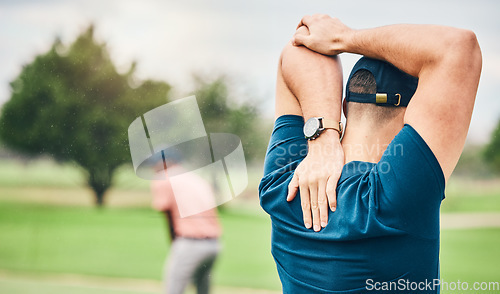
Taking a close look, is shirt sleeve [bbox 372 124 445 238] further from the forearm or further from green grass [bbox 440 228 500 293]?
green grass [bbox 440 228 500 293]

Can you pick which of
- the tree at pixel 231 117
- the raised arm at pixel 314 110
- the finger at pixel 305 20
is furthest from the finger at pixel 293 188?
the tree at pixel 231 117

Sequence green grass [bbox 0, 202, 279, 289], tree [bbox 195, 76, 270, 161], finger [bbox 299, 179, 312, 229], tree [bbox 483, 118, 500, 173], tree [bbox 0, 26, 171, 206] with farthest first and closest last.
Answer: green grass [bbox 0, 202, 279, 289] → tree [bbox 483, 118, 500, 173] → tree [bbox 0, 26, 171, 206] → tree [bbox 195, 76, 270, 161] → finger [bbox 299, 179, 312, 229]

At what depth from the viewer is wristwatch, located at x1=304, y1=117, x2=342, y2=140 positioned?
736mm

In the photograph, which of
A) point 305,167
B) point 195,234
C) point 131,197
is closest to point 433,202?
point 305,167

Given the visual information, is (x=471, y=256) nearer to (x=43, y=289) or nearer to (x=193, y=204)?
(x=43, y=289)

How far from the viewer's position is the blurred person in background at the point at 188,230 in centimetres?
258

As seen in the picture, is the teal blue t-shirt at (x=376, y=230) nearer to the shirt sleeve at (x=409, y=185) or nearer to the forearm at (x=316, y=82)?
the shirt sleeve at (x=409, y=185)

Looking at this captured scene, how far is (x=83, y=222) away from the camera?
12.4 m

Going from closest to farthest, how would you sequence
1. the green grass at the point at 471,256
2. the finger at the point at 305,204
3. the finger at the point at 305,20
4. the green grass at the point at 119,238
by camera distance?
the finger at the point at 305,204 → the finger at the point at 305,20 → the green grass at the point at 119,238 → the green grass at the point at 471,256

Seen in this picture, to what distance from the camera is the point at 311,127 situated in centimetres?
74

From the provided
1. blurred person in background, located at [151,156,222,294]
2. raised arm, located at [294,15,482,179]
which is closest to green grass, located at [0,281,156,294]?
blurred person in background, located at [151,156,222,294]

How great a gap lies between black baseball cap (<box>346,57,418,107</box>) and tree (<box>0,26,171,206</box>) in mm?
3604

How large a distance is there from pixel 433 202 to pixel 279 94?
361 millimetres

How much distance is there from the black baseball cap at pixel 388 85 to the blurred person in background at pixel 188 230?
6.58 feet
